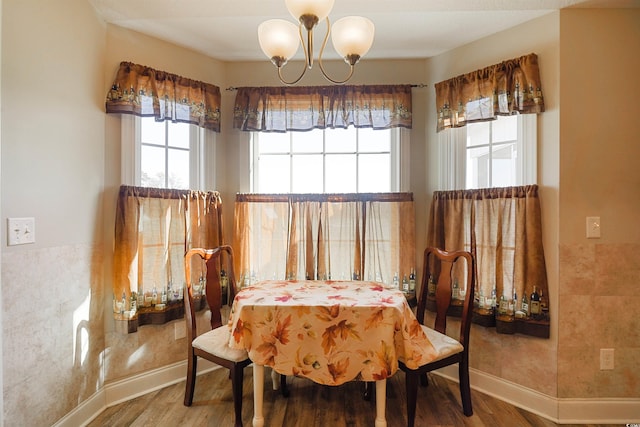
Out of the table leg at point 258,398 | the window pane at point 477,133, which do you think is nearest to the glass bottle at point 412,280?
the window pane at point 477,133

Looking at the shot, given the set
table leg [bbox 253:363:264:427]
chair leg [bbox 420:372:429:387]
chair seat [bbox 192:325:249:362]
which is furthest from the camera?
chair leg [bbox 420:372:429:387]

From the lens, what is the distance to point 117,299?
2035mm

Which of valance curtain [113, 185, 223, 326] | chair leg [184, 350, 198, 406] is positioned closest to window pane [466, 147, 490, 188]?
valance curtain [113, 185, 223, 326]

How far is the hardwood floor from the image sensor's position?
1.88 meters

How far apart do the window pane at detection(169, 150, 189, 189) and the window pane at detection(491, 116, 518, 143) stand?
229 cm

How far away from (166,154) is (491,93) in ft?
7.64

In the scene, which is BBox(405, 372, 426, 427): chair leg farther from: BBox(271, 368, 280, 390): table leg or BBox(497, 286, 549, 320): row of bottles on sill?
BBox(271, 368, 280, 390): table leg

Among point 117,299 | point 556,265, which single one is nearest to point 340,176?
point 556,265

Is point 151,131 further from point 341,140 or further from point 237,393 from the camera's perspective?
point 237,393

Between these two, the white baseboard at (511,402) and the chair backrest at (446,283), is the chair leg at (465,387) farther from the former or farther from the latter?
the white baseboard at (511,402)

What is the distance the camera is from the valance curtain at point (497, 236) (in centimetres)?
195

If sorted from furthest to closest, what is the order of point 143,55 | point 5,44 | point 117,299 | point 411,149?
point 411,149, point 143,55, point 117,299, point 5,44

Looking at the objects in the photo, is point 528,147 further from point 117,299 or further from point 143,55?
point 117,299

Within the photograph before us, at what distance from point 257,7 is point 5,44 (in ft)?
4.12
